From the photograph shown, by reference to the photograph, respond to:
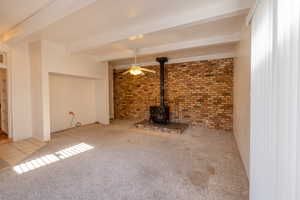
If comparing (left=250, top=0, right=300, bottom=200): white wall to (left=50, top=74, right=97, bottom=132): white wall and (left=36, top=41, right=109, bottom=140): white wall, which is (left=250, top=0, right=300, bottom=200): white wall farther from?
(left=50, top=74, right=97, bottom=132): white wall

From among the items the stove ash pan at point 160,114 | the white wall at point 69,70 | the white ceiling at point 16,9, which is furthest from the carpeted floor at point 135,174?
the white ceiling at point 16,9

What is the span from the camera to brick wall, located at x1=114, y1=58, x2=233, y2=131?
4566 mm

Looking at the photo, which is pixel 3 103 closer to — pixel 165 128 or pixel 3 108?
pixel 3 108

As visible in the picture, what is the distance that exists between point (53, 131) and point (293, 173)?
18.1 feet

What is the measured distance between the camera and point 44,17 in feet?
7.08

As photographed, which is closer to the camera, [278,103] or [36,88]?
[278,103]

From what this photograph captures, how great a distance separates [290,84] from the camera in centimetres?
79

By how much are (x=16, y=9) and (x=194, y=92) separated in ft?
16.4

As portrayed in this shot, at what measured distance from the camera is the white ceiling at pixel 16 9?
1.97 m

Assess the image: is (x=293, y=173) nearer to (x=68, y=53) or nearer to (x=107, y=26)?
(x=107, y=26)

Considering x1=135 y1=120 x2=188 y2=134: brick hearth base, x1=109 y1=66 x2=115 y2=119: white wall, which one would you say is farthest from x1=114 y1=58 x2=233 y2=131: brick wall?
x1=109 y1=66 x2=115 y2=119: white wall

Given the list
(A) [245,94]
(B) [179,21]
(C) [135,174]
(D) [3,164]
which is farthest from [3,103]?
(A) [245,94]

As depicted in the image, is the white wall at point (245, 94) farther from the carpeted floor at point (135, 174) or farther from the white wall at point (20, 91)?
the white wall at point (20, 91)

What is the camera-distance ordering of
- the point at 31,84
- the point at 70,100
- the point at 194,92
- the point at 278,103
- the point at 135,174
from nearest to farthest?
1. the point at 278,103
2. the point at 135,174
3. the point at 31,84
4. the point at 70,100
5. the point at 194,92
